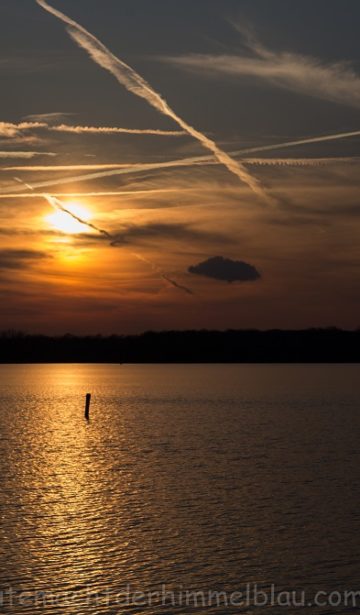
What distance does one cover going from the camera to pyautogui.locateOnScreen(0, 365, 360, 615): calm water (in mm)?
26594

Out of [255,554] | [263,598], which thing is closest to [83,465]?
[255,554]

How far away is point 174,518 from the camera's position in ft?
122

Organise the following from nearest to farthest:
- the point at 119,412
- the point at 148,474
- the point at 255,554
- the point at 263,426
A: 1. the point at 255,554
2. the point at 148,474
3. the point at 263,426
4. the point at 119,412

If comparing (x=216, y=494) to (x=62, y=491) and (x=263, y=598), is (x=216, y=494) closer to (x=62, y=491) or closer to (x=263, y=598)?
(x=62, y=491)

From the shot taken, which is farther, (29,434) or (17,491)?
(29,434)

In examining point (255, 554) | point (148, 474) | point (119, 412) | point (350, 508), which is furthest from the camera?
point (119, 412)

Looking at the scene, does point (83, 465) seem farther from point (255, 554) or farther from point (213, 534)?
point (255, 554)

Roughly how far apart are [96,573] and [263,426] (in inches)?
2468

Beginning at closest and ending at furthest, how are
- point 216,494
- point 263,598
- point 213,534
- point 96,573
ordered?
point 263,598 < point 96,573 < point 213,534 < point 216,494

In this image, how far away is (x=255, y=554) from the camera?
3053 centimetres

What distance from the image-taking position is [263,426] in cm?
8925

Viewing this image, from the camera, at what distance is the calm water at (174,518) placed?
26.6 m

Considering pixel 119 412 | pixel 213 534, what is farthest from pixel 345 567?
pixel 119 412

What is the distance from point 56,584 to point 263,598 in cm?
656
